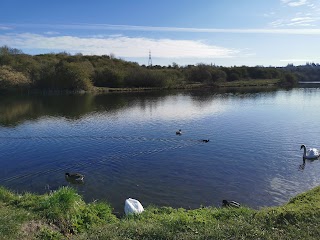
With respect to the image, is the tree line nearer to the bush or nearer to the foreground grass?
the bush

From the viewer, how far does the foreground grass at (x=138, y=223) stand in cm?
692

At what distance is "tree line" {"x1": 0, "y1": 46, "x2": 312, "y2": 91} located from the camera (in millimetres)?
82438

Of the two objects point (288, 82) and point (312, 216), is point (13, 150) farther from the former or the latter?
point (288, 82)

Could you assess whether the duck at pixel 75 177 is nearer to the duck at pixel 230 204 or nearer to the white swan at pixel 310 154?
the duck at pixel 230 204

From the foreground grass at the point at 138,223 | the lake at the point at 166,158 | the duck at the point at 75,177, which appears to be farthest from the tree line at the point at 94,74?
the foreground grass at the point at 138,223

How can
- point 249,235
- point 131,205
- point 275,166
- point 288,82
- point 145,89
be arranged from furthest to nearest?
point 288,82, point 145,89, point 275,166, point 131,205, point 249,235

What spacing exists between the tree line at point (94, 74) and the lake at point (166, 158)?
1848 inches

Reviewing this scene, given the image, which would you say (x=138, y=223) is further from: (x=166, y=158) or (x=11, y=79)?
(x=11, y=79)

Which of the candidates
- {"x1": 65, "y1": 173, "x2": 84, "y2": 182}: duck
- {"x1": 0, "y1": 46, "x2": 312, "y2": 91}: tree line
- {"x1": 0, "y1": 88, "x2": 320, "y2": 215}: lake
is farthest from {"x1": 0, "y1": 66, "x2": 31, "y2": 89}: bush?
{"x1": 65, "y1": 173, "x2": 84, "y2": 182}: duck

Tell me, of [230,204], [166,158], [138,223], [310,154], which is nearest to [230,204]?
[230,204]

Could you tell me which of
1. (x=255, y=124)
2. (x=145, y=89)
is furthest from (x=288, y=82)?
(x=255, y=124)

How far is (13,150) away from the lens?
77.5ft

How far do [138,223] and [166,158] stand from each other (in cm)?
1316

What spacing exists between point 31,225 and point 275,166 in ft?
50.1
